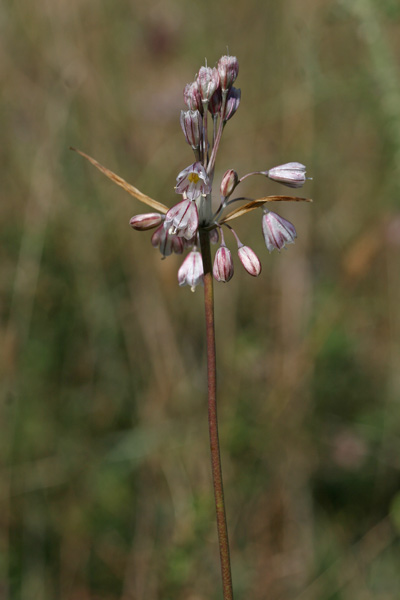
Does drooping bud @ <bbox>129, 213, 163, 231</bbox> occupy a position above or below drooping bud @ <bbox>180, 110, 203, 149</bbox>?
below

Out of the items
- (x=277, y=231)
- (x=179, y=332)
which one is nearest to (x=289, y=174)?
(x=277, y=231)

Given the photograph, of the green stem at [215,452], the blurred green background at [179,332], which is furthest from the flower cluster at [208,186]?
the blurred green background at [179,332]

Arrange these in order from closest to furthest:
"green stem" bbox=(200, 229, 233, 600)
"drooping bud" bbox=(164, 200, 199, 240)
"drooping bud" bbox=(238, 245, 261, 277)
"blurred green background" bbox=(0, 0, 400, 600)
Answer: "green stem" bbox=(200, 229, 233, 600) → "drooping bud" bbox=(164, 200, 199, 240) → "drooping bud" bbox=(238, 245, 261, 277) → "blurred green background" bbox=(0, 0, 400, 600)

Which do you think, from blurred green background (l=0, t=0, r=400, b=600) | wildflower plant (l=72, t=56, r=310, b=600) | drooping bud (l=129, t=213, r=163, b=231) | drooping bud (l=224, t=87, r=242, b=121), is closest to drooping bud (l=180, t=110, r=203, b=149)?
wildflower plant (l=72, t=56, r=310, b=600)

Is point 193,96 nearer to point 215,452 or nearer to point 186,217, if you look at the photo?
point 186,217

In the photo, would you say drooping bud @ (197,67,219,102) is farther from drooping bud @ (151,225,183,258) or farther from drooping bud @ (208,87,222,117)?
drooping bud @ (151,225,183,258)

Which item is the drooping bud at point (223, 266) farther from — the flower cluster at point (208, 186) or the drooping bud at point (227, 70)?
the drooping bud at point (227, 70)

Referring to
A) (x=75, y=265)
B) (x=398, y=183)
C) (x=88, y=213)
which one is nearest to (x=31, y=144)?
(x=88, y=213)
